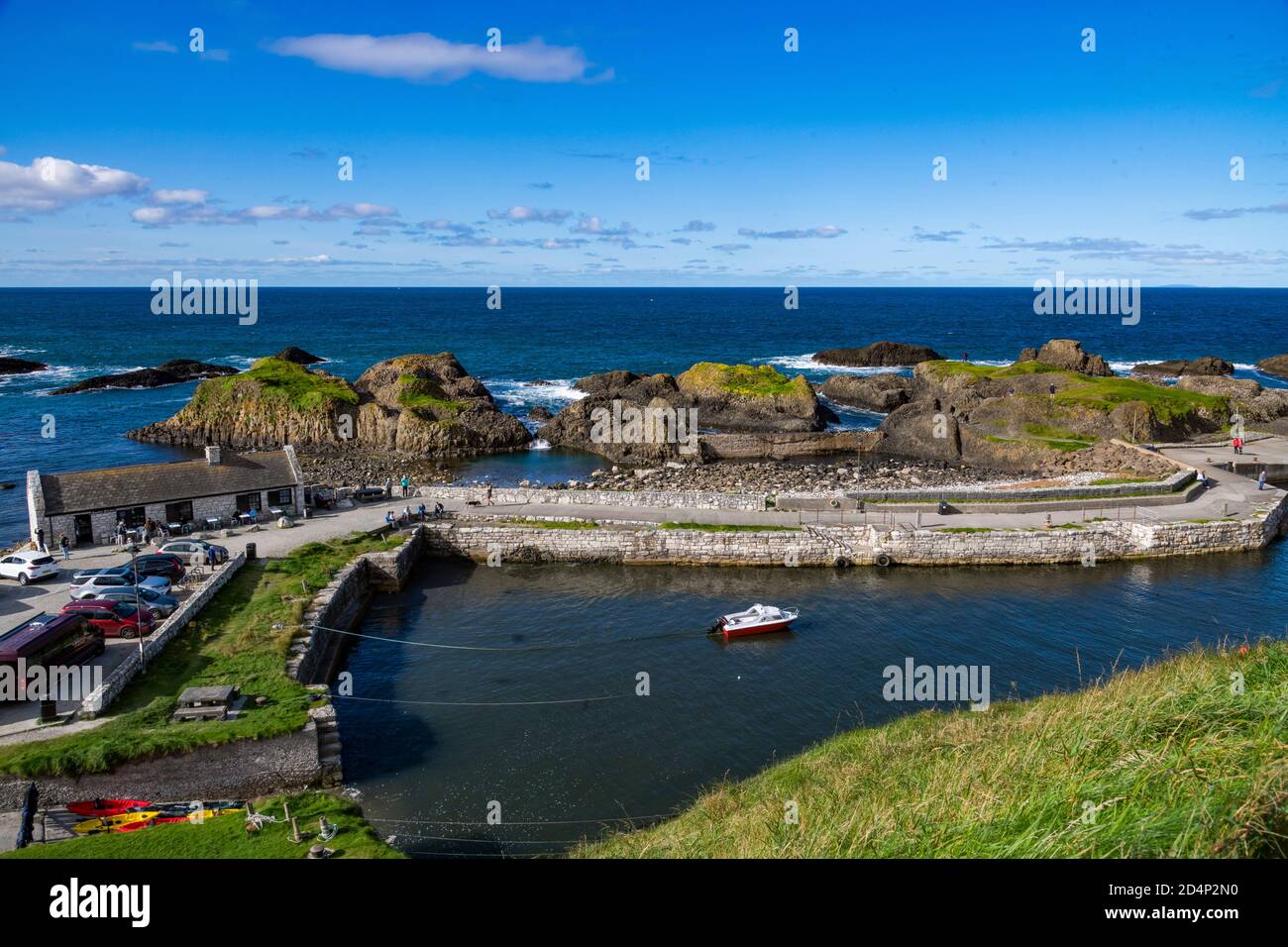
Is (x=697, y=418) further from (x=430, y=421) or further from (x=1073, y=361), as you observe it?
(x=1073, y=361)

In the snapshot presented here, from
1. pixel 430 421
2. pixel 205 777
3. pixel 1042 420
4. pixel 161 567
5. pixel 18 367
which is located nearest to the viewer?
pixel 205 777

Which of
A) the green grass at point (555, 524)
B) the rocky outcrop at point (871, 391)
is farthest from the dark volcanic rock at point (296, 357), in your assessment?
the green grass at point (555, 524)

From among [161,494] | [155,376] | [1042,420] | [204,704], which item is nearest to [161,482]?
[161,494]

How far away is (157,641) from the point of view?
26.2 m

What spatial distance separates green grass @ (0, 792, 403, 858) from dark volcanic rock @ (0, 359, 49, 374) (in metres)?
120

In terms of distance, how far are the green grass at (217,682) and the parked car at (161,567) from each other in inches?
84.0

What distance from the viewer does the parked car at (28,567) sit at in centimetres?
3192

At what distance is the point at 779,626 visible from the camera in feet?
111

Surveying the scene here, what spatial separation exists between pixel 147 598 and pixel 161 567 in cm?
370

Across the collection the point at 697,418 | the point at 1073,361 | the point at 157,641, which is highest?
the point at 1073,361
